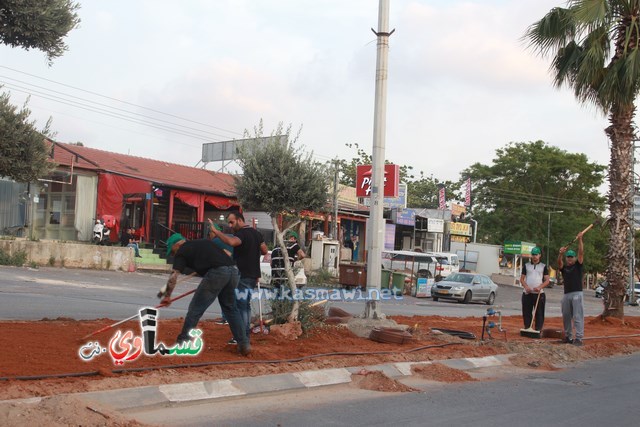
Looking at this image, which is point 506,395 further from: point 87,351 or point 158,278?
point 158,278

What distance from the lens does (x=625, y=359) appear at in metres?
12.5

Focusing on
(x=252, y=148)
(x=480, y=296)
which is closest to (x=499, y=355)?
(x=252, y=148)

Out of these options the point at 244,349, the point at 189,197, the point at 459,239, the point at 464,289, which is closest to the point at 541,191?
the point at 459,239

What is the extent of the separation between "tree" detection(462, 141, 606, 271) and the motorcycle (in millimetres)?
37691

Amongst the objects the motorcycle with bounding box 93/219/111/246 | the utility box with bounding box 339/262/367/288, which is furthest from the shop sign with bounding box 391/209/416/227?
the motorcycle with bounding box 93/219/111/246

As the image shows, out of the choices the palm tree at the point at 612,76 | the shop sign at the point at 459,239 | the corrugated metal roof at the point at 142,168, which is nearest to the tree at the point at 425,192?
the shop sign at the point at 459,239

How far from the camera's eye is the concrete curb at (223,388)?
6.20 m

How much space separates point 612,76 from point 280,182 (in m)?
11.2

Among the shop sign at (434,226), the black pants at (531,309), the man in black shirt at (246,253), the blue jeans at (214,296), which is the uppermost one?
the shop sign at (434,226)

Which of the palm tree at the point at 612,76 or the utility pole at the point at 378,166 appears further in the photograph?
the palm tree at the point at 612,76

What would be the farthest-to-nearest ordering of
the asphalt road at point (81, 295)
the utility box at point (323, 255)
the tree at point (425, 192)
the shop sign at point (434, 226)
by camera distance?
the tree at point (425, 192), the shop sign at point (434, 226), the utility box at point (323, 255), the asphalt road at point (81, 295)

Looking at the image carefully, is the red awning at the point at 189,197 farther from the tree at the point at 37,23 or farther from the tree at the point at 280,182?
the tree at the point at 37,23

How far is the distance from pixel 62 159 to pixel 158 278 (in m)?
8.15

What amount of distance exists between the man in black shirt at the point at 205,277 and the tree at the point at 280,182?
2.13 metres
